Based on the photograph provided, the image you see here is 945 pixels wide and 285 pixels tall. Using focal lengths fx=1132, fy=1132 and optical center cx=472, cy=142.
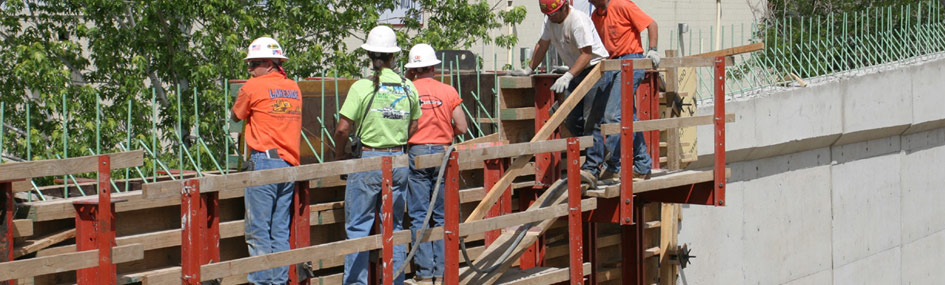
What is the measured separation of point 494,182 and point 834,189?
7.32 m

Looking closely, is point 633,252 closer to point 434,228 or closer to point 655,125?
point 655,125

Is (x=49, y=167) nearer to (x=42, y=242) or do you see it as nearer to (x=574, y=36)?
(x=42, y=242)

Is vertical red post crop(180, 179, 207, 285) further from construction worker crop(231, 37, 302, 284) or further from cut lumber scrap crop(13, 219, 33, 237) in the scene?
cut lumber scrap crop(13, 219, 33, 237)

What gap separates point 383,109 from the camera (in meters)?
7.02

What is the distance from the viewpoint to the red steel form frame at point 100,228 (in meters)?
5.51

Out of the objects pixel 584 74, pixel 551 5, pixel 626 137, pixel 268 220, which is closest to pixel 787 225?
pixel 626 137

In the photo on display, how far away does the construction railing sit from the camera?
17.5 feet

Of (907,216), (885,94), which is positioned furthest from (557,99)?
(907,216)

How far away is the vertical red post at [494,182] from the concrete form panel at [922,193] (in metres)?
9.21

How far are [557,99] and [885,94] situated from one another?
25.8 ft

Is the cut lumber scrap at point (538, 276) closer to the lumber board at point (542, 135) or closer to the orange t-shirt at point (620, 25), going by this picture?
the lumber board at point (542, 135)

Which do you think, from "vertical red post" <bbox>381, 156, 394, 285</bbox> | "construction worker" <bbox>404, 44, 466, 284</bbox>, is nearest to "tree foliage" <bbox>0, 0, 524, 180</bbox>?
"construction worker" <bbox>404, 44, 466, 284</bbox>

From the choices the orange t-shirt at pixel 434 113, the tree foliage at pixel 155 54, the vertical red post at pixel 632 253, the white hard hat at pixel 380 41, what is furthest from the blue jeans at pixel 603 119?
the tree foliage at pixel 155 54

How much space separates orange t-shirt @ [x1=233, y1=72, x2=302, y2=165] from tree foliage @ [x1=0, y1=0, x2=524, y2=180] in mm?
4734
